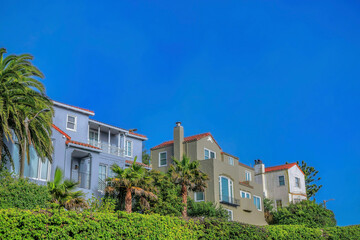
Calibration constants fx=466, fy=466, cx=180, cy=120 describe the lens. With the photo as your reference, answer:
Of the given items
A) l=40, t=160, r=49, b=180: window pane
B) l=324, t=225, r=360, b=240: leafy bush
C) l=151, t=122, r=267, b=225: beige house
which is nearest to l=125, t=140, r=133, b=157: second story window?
l=151, t=122, r=267, b=225: beige house

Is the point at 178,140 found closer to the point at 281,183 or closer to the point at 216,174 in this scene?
the point at 216,174

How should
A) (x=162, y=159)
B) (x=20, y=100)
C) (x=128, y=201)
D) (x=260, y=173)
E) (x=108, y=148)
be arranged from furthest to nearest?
1. (x=260, y=173)
2. (x=162, y=159)
3. (x=108, y=148)
4. (x=128, y=201)
5. (x=20, y=100)

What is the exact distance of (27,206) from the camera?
2403 cm

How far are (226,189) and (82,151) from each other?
17394 mm

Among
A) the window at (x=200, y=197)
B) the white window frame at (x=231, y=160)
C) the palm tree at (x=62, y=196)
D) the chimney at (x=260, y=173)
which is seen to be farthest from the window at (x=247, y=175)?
the palm tree at (x=62, y=196)

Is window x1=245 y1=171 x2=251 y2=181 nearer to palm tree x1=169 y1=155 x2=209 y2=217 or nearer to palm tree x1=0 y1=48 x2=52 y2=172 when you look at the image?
palm tree x1=169 y1=155 x2=209 y2=217

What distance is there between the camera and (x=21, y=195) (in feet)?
79.1

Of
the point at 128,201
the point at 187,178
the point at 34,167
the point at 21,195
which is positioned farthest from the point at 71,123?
the point at 21,195

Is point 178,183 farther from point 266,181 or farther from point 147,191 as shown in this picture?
point 266,181

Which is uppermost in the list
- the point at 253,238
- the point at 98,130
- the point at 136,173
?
the point at 98,130

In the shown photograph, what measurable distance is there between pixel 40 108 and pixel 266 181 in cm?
4088

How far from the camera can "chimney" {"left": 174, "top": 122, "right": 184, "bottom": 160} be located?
1929 inches

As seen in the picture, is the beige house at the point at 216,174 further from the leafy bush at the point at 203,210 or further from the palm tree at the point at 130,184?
the palm tree at the point at 130,184

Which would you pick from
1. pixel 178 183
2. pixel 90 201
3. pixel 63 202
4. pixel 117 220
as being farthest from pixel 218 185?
pixel 117 220
